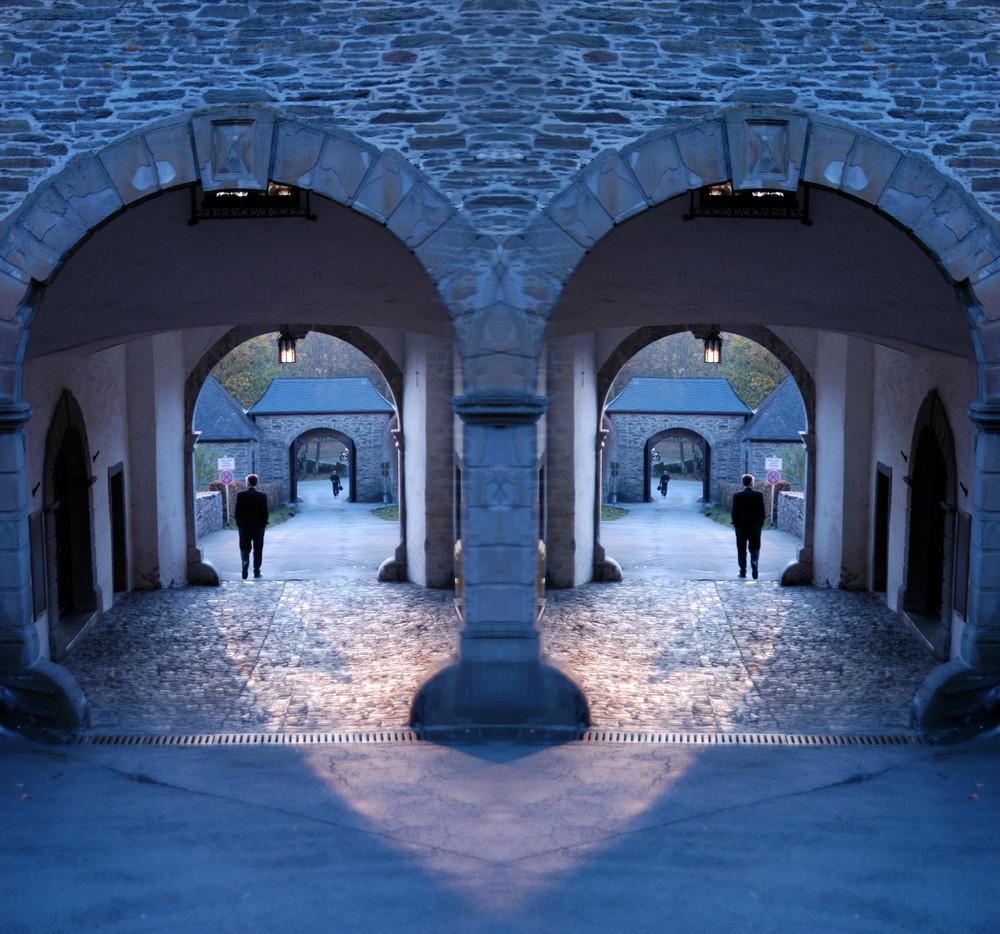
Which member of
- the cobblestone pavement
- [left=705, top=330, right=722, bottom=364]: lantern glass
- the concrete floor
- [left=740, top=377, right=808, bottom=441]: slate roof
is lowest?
the cobblestone pavement

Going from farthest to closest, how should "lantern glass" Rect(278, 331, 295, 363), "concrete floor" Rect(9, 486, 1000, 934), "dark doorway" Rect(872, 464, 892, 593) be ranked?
"lantern glass" Rect(278, 331, 295, 363) → "dark doorway" Rect(872, 464, 892, 593) → "concrete floor" Rect(9, 486, 1000, 934)

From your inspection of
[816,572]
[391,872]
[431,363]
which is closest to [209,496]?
[431,363]

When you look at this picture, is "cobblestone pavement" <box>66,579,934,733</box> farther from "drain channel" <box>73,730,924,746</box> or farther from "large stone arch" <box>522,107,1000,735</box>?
"large stone arch" <box>522,107,1000,735</box>

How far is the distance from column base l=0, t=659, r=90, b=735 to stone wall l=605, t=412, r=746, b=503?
19761 millimetres

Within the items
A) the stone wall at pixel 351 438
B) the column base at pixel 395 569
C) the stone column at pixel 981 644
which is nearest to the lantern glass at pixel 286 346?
the column base at pixel 395 569

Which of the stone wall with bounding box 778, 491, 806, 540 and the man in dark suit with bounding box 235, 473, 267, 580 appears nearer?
the man in dark suit with bounding box 235, 473, 267, 580

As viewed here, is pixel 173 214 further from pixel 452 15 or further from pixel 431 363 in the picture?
pixel 431 363

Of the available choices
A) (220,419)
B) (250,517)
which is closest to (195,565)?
(250,517)

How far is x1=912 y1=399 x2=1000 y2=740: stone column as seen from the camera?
6578 mm

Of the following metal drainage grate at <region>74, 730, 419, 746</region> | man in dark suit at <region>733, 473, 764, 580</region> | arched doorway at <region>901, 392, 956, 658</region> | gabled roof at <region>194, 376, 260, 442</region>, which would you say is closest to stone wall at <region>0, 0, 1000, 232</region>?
metal drainage grate at <region>74, 730, 419, 746</region>

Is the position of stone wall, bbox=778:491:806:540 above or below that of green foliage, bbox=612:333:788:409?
below

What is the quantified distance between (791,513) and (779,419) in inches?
248

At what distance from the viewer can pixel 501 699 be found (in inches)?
260

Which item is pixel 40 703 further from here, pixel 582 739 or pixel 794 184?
pixel 794 184
